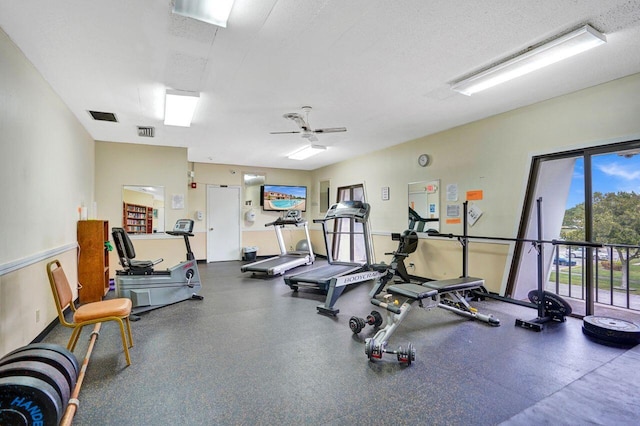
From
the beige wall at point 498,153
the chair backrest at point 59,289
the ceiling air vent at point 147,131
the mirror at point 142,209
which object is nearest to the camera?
the chair backrest at point 59,289

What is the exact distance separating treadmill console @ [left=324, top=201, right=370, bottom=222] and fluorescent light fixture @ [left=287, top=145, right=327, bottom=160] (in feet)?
5.04

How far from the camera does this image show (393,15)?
2234mm

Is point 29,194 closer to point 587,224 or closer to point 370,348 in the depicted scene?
point 370,348

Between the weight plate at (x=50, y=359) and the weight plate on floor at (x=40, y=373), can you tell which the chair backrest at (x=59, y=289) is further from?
the weight plate on floor at (x=40, y=373)

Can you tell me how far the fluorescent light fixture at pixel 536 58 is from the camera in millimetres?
2459

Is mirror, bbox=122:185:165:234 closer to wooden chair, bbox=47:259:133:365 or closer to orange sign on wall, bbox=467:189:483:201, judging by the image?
wooden chair, bbox=47:259:133:365

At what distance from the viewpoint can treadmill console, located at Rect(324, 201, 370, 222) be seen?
15.0 ft

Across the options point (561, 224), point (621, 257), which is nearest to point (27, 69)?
point (561, 224)

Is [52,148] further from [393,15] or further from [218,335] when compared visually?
[393,15]

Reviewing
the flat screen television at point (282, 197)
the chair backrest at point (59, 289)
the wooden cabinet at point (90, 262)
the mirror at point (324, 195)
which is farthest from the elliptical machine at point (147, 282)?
the mirror at point (324, 195)

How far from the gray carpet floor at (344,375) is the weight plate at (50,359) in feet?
0.85

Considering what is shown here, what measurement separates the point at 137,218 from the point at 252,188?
3171 millimetres

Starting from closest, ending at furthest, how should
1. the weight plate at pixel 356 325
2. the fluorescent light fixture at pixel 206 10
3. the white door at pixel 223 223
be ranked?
the fluorescent light fixture at pixel 206 10, the weight plate at pixel 356 325, the white door at pixel 223 223

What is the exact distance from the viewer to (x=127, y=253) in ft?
12.9
